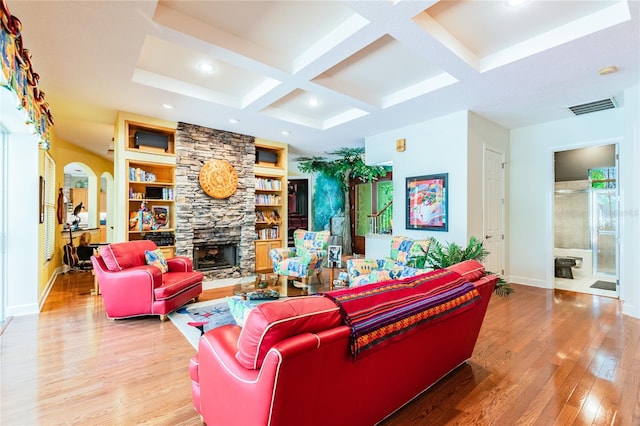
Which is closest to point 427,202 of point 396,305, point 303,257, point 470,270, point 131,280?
point 303,257

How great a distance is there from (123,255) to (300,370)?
11.6 feet

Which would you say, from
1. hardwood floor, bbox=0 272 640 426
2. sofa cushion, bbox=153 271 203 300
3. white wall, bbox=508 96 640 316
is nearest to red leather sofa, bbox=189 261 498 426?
hardwood floor, bbox=0 272 640 426

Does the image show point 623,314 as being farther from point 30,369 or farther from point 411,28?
point 30,369

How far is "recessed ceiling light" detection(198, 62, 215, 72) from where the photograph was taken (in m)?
3.55

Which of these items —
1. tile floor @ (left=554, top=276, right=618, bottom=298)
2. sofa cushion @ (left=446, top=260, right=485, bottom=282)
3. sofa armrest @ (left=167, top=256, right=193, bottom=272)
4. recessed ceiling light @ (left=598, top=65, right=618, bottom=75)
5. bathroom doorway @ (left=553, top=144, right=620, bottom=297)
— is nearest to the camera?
sofa cushion @ (left=446, top=260, right=485, bottom=282)

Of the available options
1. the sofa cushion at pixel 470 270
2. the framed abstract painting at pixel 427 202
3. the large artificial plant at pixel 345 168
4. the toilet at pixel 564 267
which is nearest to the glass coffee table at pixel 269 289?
the sofa cushion at pixel 470 270

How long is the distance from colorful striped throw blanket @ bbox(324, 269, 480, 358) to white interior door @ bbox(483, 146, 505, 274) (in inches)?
134

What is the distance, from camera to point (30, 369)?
8.21 ft

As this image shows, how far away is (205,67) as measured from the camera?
362 centimetres

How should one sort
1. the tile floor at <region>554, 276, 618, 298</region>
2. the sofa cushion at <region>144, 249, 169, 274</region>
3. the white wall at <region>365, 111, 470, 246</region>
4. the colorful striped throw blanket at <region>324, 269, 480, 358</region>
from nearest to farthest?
the colorful striped throw blanket at <region>324, 269, 480, 358</region>, the sofa cushion at <region>144, 249, 169, 274</region>, the white wall at <region>365, 111, 470, 246</region>, the tile floor at <region>554, 276, 618, 298</region>

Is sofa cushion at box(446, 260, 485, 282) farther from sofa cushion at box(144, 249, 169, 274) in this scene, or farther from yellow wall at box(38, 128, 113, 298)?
yellow wall at box(38, 128, 113, 298)

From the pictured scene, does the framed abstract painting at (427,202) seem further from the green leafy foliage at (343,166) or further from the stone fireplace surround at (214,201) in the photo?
the stone fireplace surround at (214,201)

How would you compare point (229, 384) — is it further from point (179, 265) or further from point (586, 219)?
point (586, 219)

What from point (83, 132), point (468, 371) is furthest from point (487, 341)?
point (83, 132)
